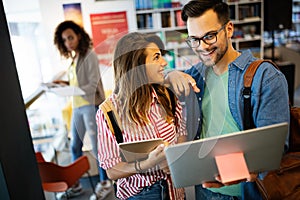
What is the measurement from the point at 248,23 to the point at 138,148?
376cm

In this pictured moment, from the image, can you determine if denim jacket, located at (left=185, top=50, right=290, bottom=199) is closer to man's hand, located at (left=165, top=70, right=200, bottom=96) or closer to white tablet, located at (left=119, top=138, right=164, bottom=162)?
man's hand, located at (left=165, top=70, right=200, bottom=96)

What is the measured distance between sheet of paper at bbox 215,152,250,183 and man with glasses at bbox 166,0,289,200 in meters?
0.04

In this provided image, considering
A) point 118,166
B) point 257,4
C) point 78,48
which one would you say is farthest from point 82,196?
point 257,4

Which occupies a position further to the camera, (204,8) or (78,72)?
(78,72)

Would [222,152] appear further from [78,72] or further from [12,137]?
[78,72]

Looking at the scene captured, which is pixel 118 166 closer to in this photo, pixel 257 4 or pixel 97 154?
pixel 97 154

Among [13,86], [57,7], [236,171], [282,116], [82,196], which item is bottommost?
[82,196]

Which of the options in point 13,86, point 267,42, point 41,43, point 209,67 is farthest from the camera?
point 267,42

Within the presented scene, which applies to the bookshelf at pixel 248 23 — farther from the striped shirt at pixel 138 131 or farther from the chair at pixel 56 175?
the striped shirt at pixel 138 131

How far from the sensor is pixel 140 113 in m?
0.99

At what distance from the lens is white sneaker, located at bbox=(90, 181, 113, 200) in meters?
2.41

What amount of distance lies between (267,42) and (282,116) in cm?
383

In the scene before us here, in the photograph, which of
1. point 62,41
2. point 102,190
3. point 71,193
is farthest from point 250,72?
point 71,193

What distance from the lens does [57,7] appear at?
1.36 metres
